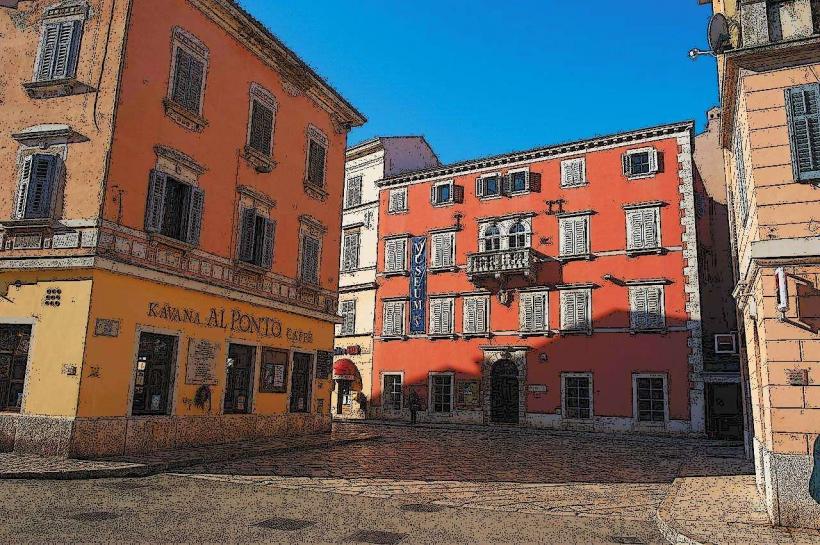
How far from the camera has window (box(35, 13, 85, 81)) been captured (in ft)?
47.7

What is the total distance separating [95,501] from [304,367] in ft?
38.3

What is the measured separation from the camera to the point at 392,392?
33.0m

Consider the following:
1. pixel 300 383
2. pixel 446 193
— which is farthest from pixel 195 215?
pixel 446 193

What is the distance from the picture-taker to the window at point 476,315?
30797mm

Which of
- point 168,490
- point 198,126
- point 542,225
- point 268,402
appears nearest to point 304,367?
point 268,402

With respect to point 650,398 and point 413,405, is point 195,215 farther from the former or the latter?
point 650,398

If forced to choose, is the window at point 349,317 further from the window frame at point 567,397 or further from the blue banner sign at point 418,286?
the window frame at point 567,397

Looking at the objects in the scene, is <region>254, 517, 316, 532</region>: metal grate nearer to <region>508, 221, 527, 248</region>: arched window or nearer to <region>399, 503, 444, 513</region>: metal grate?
<region>399, 503, 444, 513</region>: metal grate

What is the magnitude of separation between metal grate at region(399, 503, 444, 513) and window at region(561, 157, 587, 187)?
918 inches

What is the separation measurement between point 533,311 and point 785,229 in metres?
20.8

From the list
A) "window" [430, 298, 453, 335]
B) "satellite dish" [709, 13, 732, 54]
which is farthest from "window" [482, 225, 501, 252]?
"satellite dish" [709, 13, 732, 54]

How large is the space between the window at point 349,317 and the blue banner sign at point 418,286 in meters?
3.82

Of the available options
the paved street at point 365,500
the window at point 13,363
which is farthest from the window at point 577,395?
the window at point 13,363

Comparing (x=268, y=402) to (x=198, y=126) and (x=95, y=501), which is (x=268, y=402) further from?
(x=95, y=501)
